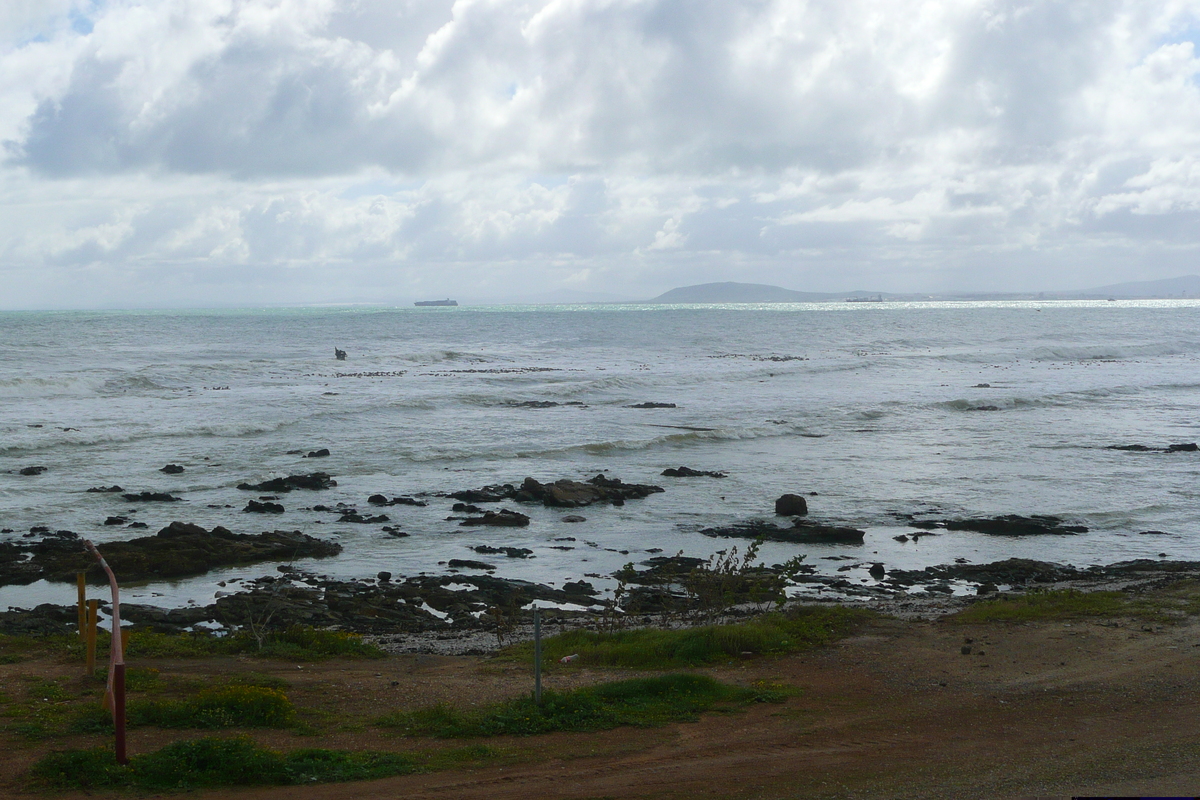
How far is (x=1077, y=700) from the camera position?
32.8ft

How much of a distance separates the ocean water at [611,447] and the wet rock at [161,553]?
1.98 ft

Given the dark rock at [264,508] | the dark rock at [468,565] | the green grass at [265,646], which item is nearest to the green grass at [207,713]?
the green grass at [265,646]

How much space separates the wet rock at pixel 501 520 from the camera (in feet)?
71.3

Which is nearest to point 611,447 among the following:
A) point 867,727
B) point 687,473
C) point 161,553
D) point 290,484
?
point 687,473

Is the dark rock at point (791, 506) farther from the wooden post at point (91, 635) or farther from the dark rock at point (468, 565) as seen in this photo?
the wooden post at point (91, 635)

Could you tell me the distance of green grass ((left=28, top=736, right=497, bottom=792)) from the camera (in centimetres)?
757

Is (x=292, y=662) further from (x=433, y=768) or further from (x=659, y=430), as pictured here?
(x=659, y=430)

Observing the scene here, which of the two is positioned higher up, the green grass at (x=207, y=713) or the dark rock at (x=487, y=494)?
the green grass at (x=207, y=713)

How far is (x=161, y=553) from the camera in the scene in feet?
59.5

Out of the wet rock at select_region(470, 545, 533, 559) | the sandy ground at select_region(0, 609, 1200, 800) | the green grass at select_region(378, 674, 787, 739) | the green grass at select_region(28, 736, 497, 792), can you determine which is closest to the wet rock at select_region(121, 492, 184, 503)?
the wet rock at select_region(470, 545, 533, 559)

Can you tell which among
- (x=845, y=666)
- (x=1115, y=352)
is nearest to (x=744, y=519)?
(x=845, y=666)

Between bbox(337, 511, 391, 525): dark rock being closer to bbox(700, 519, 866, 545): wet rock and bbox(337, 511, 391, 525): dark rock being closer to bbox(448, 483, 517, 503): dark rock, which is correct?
bbox(448, 483, 517, 503): dark rock

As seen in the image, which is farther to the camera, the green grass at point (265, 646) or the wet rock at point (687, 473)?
the wet rock at point (687, 473)

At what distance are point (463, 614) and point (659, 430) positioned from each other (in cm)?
2145
